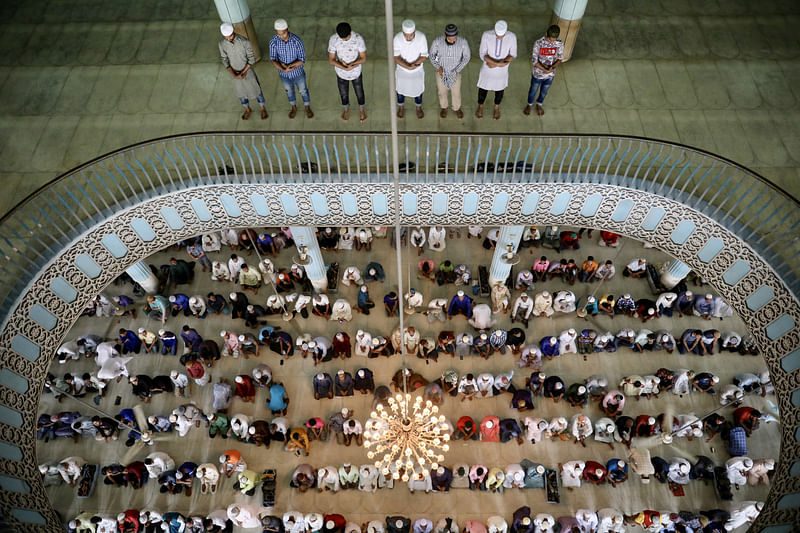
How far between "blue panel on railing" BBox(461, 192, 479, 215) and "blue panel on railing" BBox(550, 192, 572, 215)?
119cm

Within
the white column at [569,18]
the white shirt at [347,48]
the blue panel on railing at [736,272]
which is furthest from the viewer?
the white column at [569,18]

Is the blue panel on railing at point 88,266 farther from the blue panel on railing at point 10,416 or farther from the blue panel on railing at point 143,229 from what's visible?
the blue panel on railing at point 10,416

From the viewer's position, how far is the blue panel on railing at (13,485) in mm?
7450

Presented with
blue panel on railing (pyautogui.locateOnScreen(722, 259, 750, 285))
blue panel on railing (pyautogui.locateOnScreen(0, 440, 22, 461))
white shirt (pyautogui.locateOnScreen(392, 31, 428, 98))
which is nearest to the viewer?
blue panel on railing (pyautogui.locateOnScreen(0, 440, 22, 461))

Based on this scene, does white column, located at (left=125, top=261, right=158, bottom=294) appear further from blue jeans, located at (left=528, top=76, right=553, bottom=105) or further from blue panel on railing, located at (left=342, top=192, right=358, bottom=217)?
blue jeans, located at (left=528, top=76, right=553, bottom=105)

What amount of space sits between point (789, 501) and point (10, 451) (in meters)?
10.3

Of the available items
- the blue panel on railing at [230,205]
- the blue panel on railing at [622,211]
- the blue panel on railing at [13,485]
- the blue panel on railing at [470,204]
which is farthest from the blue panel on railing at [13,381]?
the blue panel on railing at [622,211]

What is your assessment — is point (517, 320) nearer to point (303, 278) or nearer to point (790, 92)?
point (303, 278)

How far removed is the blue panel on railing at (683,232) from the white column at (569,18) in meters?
3.38

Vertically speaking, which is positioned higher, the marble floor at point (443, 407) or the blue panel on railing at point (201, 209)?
the blue panel on railing at point (201, 209)

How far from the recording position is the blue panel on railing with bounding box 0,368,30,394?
7.69 metres

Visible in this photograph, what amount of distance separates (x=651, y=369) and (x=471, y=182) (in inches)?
212

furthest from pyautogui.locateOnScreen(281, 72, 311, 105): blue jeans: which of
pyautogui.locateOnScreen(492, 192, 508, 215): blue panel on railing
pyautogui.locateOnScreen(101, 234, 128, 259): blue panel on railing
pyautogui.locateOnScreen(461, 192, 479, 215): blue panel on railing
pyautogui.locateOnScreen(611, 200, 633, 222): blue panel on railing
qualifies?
pyautogui.locateOnScreen(611, 200, 633, 222): blue panel on railing

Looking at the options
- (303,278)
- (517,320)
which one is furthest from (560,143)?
(303,278)
